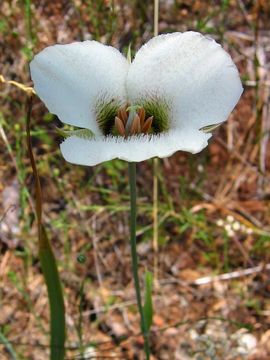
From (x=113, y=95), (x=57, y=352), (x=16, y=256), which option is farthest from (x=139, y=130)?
(x=16, y=256)

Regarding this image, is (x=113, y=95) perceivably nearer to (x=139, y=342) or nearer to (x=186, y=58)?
(x=186, y=58)

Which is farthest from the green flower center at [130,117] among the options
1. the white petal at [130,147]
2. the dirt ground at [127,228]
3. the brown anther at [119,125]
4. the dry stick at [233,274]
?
the dry stick at [233,274]

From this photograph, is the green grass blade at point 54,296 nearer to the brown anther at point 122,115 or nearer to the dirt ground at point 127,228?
the brown anther at point 122,115

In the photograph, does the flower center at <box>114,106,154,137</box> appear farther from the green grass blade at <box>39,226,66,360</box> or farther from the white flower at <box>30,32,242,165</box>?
the green grass blade at <box>39,226,66,360</box>

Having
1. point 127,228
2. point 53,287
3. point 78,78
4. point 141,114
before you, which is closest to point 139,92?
point 141,114

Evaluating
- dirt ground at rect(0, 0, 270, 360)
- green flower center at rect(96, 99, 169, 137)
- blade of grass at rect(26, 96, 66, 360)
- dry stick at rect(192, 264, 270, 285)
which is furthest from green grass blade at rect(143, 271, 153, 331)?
dry stick at rect(192, 264, 270, 285)

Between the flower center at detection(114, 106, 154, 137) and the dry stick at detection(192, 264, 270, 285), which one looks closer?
the flower center at detection(114, 106, 154, 137)
